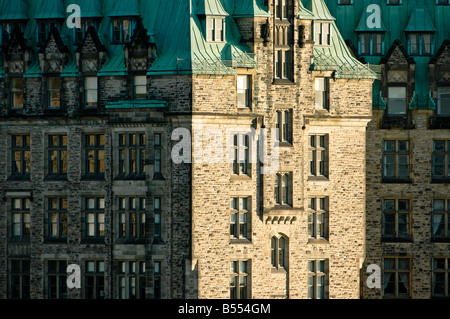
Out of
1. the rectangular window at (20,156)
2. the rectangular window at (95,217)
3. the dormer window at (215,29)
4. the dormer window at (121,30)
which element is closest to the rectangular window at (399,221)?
the dormer window at (215,29)

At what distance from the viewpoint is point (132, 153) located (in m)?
123

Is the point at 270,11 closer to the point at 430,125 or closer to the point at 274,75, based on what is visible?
the point at 274,75

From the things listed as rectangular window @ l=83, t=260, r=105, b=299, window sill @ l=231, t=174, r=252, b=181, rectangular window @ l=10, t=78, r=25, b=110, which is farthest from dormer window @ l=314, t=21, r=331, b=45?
rectangular window @ l=83, t=260, r=105, b=299

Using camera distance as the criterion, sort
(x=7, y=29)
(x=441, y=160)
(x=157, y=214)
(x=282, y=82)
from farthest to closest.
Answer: (x=441, y=160) → (x=7, y=29) → (x=282, y=82) → (x=157, y=214)

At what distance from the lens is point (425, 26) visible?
129375mm

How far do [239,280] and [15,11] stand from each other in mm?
20673

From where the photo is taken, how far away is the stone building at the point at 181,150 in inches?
4754

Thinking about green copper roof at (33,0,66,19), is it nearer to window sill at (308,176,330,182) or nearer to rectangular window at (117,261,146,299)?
rectangular window at (117,261,146,299)

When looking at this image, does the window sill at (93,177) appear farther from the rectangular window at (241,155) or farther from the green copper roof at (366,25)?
the green copper roof at (366,25)

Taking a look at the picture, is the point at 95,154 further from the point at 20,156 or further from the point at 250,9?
the point at 250,9

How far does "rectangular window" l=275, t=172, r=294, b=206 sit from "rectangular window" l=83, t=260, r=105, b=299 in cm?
1061

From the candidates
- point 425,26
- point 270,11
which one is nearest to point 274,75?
point 270,11

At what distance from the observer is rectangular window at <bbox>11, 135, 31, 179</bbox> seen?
12606 centimetres

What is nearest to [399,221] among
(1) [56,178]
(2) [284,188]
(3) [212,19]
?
(2) [284,188]
